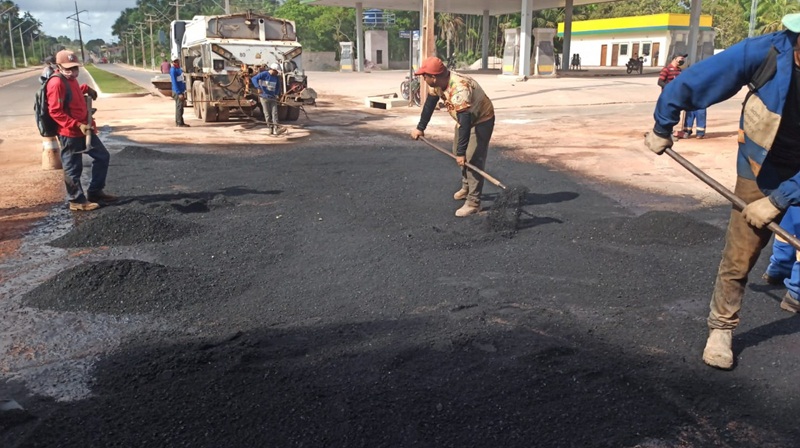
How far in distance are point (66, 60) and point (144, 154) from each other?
13.4ft

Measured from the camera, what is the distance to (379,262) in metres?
5.13

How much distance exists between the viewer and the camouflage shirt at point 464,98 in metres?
6.17

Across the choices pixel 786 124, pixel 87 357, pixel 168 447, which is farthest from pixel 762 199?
pixel 87 357

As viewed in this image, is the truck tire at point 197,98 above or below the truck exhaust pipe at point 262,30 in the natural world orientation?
below

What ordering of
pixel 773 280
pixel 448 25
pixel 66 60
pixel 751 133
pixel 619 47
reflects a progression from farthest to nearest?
pixel 448 25
pixel 619 47
pixel 66 60
pixel 773 280
pixel 751 133

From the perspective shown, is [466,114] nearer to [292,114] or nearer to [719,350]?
[719,350]

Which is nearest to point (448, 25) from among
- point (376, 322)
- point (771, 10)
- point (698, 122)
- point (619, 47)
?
point (619, 47)

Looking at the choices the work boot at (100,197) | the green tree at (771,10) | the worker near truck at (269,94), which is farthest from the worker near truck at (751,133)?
the green tree at (771,10)

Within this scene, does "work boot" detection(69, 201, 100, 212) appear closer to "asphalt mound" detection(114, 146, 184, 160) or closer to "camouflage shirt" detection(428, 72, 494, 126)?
"asphalt mound" detection(114, 146, 184, 160)

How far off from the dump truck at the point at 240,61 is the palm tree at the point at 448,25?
146 ft

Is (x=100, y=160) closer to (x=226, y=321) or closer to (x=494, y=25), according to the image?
(x=226, y=321)

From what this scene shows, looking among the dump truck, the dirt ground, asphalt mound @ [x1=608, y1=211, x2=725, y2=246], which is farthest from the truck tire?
asphalt mound @ [x1=608, y1=211, x2=725, y2=246]

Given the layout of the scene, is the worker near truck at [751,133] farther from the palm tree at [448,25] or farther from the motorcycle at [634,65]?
the palm tree at [448,25]

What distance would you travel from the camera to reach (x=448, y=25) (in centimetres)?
5847
